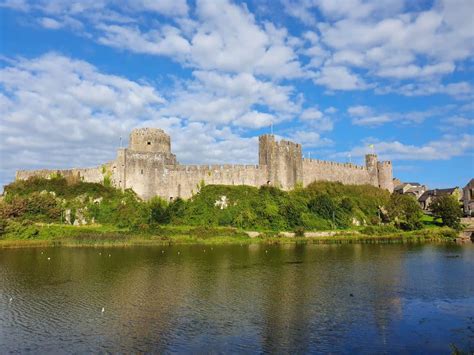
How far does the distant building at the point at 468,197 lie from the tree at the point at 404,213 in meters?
11.3

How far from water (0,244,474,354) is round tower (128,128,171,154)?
1377 centimetres

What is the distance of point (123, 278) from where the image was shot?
17.5m

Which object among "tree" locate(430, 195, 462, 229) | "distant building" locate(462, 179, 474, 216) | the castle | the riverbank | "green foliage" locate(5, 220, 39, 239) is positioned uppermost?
the castle

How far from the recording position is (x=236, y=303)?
531 inches

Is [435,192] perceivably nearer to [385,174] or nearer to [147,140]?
[385,174]

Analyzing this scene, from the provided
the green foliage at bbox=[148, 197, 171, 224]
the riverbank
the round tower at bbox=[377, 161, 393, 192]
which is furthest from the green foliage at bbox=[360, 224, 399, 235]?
the green foliage at bbox=[148, 197, 171, 224]

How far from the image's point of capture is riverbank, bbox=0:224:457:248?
28703mm

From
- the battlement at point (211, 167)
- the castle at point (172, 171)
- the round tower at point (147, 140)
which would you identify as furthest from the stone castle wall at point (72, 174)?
the battlement at point (211, 167)

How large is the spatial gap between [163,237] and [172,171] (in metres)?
6.73

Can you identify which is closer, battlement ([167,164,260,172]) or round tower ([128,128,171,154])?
battlement ([167,164,260,172])

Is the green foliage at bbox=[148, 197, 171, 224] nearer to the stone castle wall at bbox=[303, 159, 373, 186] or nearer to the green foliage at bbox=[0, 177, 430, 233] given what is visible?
the green foliage at bbox=[0, 177, 430, 233]

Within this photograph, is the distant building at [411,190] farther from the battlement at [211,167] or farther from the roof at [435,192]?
the battlement at [211,167]

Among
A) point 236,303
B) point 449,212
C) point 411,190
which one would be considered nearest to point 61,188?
point 236,303

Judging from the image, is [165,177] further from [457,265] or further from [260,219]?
[457,265]
